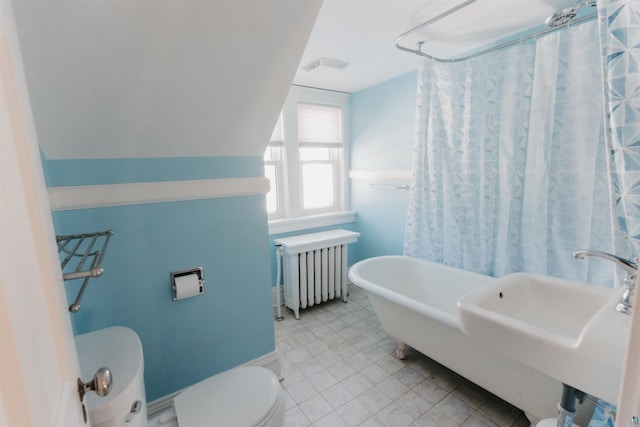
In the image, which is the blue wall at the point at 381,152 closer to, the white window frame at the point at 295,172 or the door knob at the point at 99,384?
the white window frame at the point at 295,172

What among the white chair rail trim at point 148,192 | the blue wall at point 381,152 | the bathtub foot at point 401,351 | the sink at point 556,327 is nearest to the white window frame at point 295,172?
the blue wall at point 381,152

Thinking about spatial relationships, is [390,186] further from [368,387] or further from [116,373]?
[116,373]

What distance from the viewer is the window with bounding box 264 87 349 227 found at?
294 cm

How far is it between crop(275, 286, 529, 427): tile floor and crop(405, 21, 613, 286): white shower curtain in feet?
2.70

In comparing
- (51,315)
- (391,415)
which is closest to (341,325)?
(391,415)

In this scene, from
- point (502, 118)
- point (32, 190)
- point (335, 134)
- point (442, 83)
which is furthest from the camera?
point (335, 134)

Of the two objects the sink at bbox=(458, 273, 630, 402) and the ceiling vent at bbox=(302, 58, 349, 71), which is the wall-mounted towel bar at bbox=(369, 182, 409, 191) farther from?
the sink at bbox=(458, 273, 630, 402)

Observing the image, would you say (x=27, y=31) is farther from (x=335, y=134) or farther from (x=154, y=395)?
(x=335, y=134)

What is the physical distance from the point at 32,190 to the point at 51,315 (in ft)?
0.73

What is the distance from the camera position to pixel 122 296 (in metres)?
1.43

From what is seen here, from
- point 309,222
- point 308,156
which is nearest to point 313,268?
point 309,222

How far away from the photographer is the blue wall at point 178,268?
4.47 feet

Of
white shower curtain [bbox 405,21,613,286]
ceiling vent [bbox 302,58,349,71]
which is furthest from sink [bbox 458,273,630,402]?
A: ceiling vent [bbox 302,58,349,71]

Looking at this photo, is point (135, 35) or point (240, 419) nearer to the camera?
point (135, 35)
